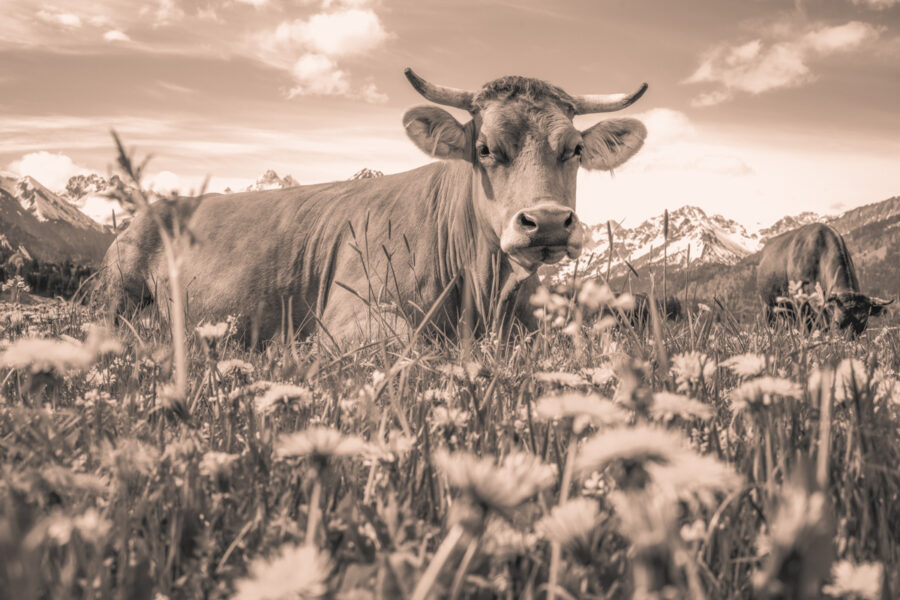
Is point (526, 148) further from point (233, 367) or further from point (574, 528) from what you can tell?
point (574, 528)

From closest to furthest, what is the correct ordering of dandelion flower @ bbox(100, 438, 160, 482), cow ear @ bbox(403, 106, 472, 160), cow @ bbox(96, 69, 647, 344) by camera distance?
dandelion flower @ bbox(100, 438, 160, 482), cow @ bbox(96, 69, 647, 344), cow ear @ bbox(403, 106, 472, 160)

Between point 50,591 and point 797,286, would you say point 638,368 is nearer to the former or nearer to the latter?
point 50,591

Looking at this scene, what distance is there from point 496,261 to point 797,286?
11.2ft

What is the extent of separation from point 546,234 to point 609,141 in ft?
8.39

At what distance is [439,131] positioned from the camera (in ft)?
23.2

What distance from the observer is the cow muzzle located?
18.3 ft

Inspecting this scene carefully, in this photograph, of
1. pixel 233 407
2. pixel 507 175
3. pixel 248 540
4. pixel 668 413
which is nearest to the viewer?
pixel 248 540

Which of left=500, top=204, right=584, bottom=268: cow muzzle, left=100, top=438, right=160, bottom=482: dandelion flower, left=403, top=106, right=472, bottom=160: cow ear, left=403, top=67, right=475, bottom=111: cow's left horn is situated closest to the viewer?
left=100, top=438, right=160, bottom=482: dandelion flower

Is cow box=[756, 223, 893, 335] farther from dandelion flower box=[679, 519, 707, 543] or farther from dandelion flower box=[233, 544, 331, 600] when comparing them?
dandelion flower box=[233, 544, 331, 600]

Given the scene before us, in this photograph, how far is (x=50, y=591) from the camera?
40.5 inches

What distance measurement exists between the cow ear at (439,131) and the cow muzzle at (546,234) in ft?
5.40

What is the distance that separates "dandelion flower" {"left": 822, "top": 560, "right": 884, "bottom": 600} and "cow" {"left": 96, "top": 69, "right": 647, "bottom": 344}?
410 cm

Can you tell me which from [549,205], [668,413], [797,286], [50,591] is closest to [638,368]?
[668,413]

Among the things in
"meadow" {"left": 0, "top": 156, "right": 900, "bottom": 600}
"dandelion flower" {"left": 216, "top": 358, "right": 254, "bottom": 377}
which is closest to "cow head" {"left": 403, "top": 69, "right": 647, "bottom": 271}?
"dandelion flower" {"left": 216, "top": 358, "right": 254, "bottom": 377}
